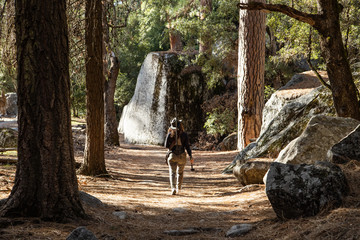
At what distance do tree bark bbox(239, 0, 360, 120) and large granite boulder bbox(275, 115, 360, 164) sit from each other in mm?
563

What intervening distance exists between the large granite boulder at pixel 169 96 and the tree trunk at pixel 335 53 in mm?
15277

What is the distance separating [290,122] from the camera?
31.6 feet

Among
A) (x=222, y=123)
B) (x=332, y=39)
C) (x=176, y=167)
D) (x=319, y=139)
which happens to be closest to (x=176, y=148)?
(x=176, y=167)

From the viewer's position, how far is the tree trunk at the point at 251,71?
13852 millimetres

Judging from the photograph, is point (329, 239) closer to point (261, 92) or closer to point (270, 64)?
point (261, 92)

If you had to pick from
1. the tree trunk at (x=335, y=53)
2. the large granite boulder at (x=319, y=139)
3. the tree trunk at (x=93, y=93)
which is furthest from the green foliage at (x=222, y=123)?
the large granite boulder at (x=319, y=139)

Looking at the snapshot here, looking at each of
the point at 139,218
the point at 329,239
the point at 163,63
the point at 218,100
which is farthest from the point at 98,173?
the point at 163,63

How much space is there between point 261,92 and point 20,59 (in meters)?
11.3

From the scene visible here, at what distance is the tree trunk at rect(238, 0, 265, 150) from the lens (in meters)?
13.9

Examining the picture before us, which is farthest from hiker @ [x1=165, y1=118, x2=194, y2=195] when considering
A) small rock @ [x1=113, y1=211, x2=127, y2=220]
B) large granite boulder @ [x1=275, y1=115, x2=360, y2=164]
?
small rock @ [x1=113, y1=211, x2=127, y2=220]

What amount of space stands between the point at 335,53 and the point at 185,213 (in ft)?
12.3

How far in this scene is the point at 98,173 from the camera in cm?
926

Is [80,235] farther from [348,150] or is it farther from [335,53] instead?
[335,53]

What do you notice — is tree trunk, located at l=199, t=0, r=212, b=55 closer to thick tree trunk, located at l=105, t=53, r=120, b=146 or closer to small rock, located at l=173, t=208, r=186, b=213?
thick tree trunk, located at l=105, t=53, r=120, b=146
